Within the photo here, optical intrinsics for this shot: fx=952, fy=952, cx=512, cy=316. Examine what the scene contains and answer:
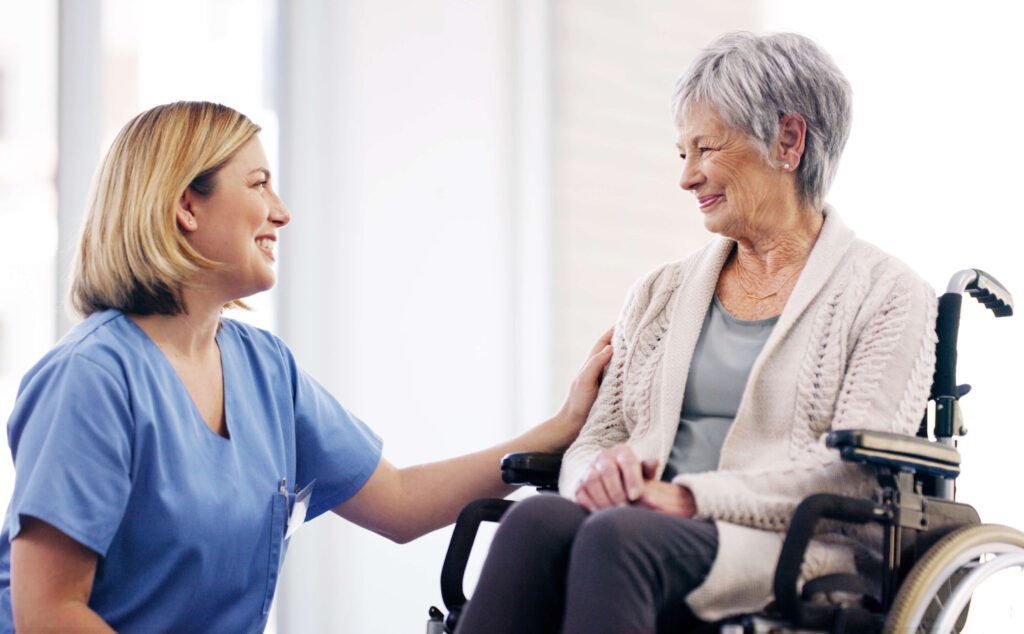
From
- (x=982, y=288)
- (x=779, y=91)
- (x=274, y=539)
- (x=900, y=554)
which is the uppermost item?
(x=779, y=91)

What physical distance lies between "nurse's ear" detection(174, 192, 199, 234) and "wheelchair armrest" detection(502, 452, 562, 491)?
1.94ft

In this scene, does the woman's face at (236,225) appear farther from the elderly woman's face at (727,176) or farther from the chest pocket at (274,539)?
the elderly woman's face at (727,176)

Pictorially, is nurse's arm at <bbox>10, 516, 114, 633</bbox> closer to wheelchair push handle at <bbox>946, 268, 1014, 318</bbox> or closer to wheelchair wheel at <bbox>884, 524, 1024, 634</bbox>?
wheelchair wheel at <bbox>884, 524, 1024, 634</bbox>

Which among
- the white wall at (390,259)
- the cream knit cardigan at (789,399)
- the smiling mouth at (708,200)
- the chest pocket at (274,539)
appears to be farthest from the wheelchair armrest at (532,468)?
the white wall at (390,259)

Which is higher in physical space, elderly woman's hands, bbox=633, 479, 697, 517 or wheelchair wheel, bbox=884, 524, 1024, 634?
elderly woman's hands, bbox=633, 479, 697, 517

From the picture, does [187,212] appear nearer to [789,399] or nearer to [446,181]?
[789,399]

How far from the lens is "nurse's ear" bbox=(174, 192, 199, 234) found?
4.67 ft

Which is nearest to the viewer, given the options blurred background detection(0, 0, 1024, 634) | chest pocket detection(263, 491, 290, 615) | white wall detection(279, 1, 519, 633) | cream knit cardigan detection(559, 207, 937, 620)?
cream knit cardigan detection(559, 207, 937, 620)

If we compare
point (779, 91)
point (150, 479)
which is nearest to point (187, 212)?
point (150, 479)

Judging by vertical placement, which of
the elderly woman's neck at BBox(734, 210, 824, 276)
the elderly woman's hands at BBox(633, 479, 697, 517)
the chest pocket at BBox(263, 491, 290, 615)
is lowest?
the chest pocket at BBox(263, 491, 290, 615)

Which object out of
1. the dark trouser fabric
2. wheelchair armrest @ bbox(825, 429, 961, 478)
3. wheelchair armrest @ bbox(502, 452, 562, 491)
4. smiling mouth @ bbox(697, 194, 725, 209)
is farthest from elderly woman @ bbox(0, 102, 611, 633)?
wheelchair armrest @ bbox(825, 429, 961, 478)

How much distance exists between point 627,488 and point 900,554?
343 mm

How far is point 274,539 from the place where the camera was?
1.46 meters

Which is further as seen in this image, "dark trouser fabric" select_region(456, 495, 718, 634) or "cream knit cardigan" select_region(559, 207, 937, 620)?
"cream knit cardigan" select_region(559, 207, 937, 620)
